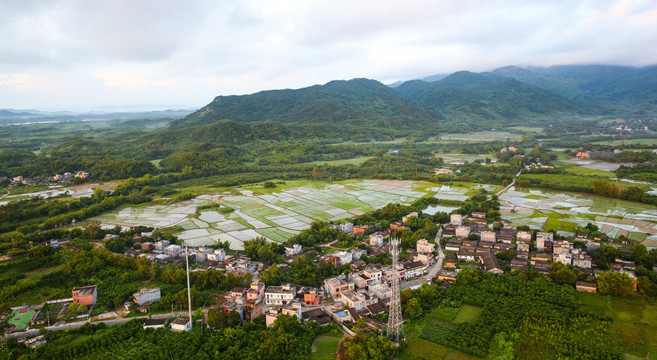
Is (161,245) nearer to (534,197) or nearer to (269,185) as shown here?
(269,185)

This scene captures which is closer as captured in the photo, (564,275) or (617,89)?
(564,275)

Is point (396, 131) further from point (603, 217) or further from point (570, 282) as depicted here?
point (570, 282)

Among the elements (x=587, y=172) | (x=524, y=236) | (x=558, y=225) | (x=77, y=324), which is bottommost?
(x=77, y=324)

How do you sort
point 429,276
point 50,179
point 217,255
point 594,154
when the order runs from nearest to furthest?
point 429,276
point 217,255
point 50,179
point 594,154

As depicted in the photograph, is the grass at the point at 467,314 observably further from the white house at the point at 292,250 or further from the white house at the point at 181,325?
the white house at the point at 181,325

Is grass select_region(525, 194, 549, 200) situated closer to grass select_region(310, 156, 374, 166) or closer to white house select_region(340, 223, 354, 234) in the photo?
white house select_region(340, 223, 354, 234)

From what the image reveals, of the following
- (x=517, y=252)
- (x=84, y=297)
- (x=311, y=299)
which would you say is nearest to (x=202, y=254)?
(x=84, y=297)

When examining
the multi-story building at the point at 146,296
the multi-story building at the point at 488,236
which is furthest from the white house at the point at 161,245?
the multi-story building at the point at 488,236

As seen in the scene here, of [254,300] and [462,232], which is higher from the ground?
[462,232]
